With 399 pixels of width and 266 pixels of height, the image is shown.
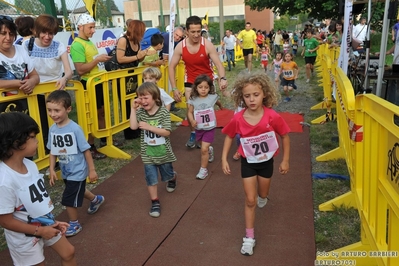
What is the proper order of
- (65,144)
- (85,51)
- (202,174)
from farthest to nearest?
(85,51), (202,174), (65,144)

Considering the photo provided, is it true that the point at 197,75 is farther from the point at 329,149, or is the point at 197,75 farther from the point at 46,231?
the point at 46,231

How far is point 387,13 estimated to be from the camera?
489cm

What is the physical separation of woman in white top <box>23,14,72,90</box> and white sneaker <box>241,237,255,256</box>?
10.4ft

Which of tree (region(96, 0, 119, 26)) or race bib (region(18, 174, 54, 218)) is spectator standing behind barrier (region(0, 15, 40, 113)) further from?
tree (region(96, 0, 119, 26))

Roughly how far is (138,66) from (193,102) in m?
2.06

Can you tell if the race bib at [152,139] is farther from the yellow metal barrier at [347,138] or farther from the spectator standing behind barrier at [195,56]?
the yellow metal barrier at [347,138]

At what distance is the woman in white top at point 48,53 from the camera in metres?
4.82

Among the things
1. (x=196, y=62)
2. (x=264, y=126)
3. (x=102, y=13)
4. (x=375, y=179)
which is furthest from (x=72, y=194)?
(x=102, y=13)

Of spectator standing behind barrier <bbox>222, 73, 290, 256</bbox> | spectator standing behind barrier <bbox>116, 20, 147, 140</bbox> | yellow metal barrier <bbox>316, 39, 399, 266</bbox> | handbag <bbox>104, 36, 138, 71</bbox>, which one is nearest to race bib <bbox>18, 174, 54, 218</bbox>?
spectator standing behind barrier <bbox>222, 73, 290, 256</bbox>

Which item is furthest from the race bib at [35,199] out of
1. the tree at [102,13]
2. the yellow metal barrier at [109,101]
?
the tree at [102,13]

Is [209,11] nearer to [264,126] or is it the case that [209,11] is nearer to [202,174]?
[202,174]

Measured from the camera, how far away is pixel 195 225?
4000 millimetres

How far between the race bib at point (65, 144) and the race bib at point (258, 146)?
1.63m

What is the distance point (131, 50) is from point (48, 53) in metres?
1.83
